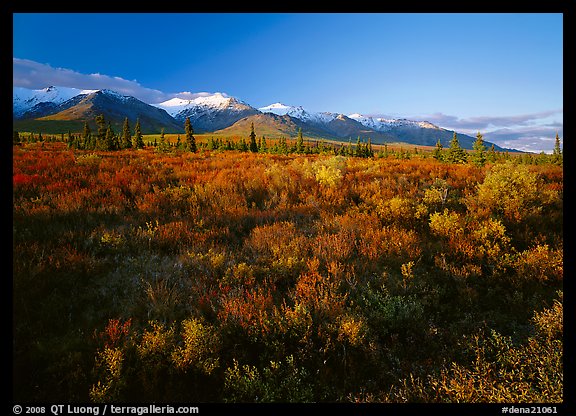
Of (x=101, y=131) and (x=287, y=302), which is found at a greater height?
(x=101, y=131)

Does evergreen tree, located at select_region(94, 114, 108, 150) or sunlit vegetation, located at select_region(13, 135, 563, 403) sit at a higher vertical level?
evergreen tree, located at select_region(94, 114, 108, 150)

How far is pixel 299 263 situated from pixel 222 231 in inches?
89.7

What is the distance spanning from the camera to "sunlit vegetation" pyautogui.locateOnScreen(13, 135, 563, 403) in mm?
2961

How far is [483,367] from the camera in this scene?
2949mm

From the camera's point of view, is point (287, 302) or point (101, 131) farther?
point (101, 131)

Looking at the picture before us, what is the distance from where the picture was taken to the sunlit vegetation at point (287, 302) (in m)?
2.96

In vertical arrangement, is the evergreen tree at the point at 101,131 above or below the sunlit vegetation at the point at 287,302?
above

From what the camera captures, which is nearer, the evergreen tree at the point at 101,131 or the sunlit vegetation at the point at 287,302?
the sunlit vegetation at the point at 287,302

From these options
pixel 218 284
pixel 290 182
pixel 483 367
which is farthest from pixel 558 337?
pixel 290 182

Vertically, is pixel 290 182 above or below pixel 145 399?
above

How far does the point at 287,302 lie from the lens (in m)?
4.11

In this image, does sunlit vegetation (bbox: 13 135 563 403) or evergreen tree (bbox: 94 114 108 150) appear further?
evergreen tree (bbox: 94 114 108 150)
